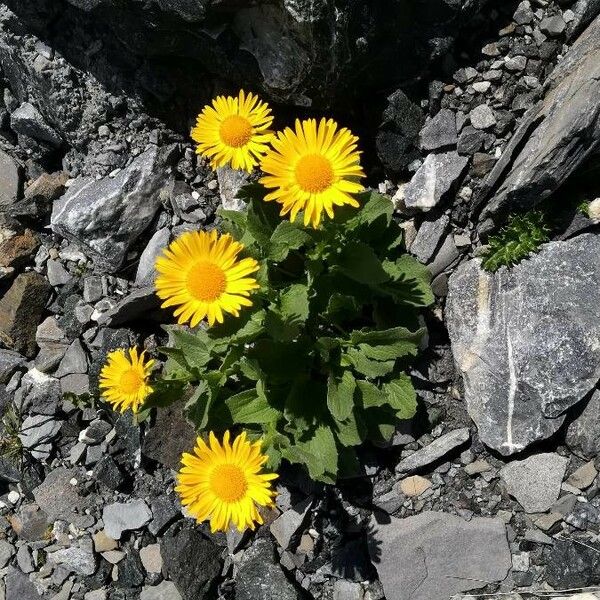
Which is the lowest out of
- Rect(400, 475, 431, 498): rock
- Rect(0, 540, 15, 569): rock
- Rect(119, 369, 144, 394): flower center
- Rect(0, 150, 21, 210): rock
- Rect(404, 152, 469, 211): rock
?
Rect(400, 475, 431, 498): rock

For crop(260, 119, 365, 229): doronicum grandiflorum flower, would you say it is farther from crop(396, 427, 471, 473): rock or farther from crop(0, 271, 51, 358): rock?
crop(0, 271, 51, 358): rock

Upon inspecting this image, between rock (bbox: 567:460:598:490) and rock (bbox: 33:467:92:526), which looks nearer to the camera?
rock (bbox: 567:460:598:490)

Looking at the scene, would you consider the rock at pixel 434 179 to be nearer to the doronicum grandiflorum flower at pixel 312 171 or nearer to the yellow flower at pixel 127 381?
the doronicum grandiflorum flower at pixel 312 171

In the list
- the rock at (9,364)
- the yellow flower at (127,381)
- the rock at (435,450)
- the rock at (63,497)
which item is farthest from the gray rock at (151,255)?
the rock at (435,450)

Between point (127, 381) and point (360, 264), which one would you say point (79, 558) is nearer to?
point (127, 381)

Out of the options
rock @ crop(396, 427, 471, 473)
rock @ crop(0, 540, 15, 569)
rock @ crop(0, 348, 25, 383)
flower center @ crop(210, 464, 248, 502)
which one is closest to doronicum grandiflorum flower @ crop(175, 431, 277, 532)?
flower center @ crop(210, 464, 248, 502)

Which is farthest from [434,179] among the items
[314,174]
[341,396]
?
[341,396]
